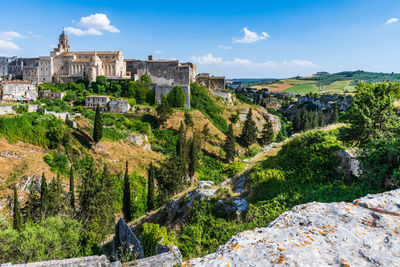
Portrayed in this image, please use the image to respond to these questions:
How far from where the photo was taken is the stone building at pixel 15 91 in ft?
138

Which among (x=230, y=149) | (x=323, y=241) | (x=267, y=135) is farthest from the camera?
(x=267, y=135)

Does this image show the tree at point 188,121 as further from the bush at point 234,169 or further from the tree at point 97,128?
the bush at point 234,169

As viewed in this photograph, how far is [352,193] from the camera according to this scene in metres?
8.41

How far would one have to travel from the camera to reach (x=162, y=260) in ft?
24.3

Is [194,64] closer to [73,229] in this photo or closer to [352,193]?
[73,229]

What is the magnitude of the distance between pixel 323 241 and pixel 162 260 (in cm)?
509

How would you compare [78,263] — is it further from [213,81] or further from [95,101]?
[213,81]

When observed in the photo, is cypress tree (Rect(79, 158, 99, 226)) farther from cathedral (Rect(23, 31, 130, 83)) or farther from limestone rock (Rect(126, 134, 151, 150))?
cathedral (Rect(23, 31, 130, 83))

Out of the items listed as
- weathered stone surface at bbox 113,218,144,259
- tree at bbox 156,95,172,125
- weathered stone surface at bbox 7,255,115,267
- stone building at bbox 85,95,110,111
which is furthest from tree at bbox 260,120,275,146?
weathered stone surface at bbox 7,255,115,267

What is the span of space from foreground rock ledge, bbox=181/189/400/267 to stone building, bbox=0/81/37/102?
164 ft

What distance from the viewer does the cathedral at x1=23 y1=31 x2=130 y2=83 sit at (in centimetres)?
5700

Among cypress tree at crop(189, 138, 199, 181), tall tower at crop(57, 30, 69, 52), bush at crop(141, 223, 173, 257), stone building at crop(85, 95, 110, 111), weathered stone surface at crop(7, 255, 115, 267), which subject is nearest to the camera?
weathered stone surface at crop(7, 255, 115, 267)

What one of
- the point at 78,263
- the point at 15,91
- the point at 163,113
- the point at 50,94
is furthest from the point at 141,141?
the point at 78,263

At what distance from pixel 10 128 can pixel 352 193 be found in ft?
119
